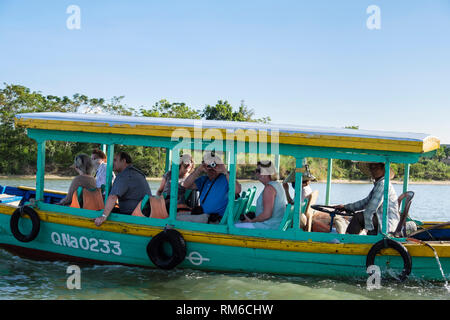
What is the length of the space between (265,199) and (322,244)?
2.73 feet

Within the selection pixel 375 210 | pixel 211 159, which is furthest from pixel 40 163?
pixel 375 210

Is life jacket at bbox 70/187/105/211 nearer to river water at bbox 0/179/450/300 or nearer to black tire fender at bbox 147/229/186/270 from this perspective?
river water at bbox 0/179/450/300

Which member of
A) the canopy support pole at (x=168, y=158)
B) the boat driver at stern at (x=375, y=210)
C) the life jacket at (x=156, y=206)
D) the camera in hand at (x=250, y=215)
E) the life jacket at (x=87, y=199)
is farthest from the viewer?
the canopy support pole at (x=168, y=158)

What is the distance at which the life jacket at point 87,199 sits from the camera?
19.4ft

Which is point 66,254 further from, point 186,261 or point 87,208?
point 186,261

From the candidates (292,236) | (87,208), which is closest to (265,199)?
(292,236)

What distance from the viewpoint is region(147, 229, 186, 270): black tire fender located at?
5.34 meters

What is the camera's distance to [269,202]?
18.0 ft

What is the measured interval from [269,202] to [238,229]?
1.60 feet

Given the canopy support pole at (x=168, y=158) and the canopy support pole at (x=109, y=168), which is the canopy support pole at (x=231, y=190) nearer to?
the canopy support pole at (x=109, y=168)

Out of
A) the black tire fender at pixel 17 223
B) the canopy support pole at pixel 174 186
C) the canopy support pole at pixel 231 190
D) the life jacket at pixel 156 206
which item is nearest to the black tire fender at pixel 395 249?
the canopy support pole at pixel 231 190

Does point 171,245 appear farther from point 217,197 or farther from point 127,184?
point 127,184
